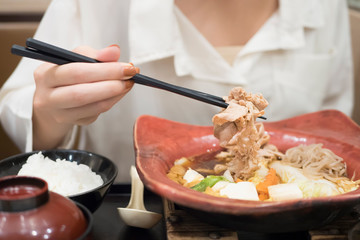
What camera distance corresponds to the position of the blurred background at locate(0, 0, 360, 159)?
2779mm

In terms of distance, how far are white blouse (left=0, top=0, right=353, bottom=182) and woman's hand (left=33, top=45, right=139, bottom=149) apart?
43 cm

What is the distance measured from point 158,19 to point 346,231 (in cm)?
138

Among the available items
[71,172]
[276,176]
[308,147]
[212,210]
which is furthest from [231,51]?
[212,210]

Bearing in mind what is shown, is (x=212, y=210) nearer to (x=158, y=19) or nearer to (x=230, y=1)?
(x=158, y=19)

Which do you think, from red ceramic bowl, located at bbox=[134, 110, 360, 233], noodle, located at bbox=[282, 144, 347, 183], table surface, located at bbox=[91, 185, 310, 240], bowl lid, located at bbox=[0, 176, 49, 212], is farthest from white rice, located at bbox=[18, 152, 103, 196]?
noodle, located at bbox=[282, 144, 347, 183]

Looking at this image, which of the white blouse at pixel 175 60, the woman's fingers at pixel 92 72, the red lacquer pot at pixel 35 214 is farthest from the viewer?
the white blouse at pixel 175 60

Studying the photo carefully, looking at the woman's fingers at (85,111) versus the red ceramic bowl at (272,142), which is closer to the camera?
the red ceramic bowl at (272,142)

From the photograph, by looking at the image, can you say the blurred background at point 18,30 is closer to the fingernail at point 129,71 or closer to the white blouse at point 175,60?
the white blouse at point 175,60

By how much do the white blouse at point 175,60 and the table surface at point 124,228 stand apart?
0.67 meters

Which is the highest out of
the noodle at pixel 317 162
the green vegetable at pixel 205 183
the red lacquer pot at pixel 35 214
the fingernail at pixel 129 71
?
the fingernail at pixel 129 71

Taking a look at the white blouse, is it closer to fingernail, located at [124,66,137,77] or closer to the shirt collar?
the shirt collar

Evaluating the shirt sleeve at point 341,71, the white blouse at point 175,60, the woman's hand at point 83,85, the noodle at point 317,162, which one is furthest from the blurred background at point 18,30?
the noodle at point 317,162

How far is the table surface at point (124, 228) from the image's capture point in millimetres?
1206

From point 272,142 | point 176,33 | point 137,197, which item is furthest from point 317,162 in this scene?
point 176,33
